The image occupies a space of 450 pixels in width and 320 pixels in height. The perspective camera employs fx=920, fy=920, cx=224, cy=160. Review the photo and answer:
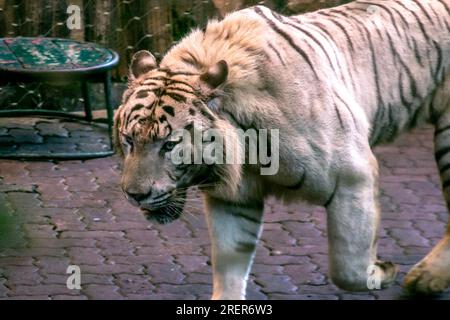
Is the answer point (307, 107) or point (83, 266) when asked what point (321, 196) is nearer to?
point (307, 107)

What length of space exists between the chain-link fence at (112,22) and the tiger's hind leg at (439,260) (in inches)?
116

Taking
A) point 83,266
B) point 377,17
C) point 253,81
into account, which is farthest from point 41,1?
point 253,81

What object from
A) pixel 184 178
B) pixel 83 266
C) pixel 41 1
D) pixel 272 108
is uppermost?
pixel 272 108

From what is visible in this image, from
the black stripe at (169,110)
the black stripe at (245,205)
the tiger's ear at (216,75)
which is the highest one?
the tiger's ear at (216,75)

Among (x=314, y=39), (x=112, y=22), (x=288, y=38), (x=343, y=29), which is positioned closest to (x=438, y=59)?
(x=343, y=29)

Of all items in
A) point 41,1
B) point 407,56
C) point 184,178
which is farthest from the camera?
point 41,1

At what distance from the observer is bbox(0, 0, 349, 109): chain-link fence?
6457 mm

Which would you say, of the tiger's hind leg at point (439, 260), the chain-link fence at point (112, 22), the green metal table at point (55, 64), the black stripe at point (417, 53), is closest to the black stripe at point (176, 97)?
the black stripe at point (417, 53)

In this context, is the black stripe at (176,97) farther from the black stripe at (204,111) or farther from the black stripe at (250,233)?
the black stripe at (250,233)

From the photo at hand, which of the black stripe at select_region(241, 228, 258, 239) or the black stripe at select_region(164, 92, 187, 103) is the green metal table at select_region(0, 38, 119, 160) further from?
the black stripe at select_region(164, 92, 187, 103)

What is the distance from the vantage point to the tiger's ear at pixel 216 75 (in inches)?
116

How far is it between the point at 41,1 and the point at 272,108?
12.4 feet

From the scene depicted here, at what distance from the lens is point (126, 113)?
9.84 feet

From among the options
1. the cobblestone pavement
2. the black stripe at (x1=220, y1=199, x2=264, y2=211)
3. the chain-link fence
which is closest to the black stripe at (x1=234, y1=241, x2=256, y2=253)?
the black stripe at (x1=220, y1=199, x2=264, y2=211)
